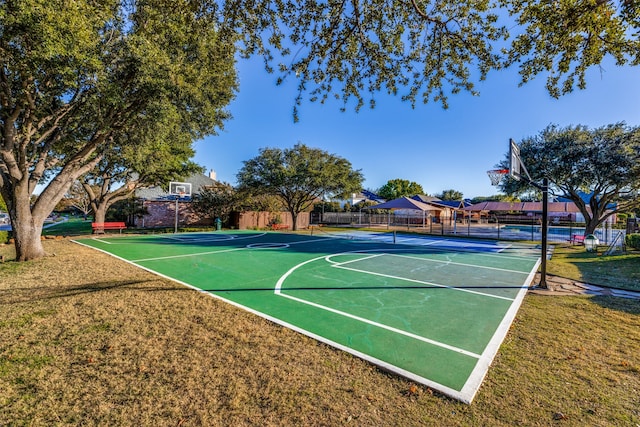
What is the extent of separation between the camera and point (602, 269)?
983cm

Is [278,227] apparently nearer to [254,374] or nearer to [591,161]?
[591,161]

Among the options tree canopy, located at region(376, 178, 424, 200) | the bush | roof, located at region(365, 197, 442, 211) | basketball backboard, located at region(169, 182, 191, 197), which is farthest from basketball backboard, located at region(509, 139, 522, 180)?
tree canopy, located at region(376, 178, 424, 200)

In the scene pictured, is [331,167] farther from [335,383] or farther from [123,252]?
[335,383]

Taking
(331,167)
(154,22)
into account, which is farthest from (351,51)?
(331,167)

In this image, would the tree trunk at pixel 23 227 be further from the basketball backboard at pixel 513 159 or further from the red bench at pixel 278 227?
the red bench at pixel 278 227

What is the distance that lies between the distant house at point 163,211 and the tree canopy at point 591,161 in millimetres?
28204

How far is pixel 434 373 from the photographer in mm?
3498

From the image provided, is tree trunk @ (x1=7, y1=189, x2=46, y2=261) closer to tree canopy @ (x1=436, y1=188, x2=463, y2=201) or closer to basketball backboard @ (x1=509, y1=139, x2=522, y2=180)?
basketball backboard @ (x1=509, y1=139, x2=522, y2=180)

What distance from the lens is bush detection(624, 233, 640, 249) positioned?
13391mm

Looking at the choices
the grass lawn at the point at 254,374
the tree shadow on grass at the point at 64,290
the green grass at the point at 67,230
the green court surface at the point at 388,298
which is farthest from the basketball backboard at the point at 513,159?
the green grass at the point at 67,230

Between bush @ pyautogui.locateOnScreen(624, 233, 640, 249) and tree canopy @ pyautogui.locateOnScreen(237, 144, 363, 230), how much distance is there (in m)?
18.5

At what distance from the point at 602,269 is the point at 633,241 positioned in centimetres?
639

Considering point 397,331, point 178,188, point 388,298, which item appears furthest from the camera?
point 178,188

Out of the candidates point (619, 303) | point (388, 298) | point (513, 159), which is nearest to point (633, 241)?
point (513, 159)
